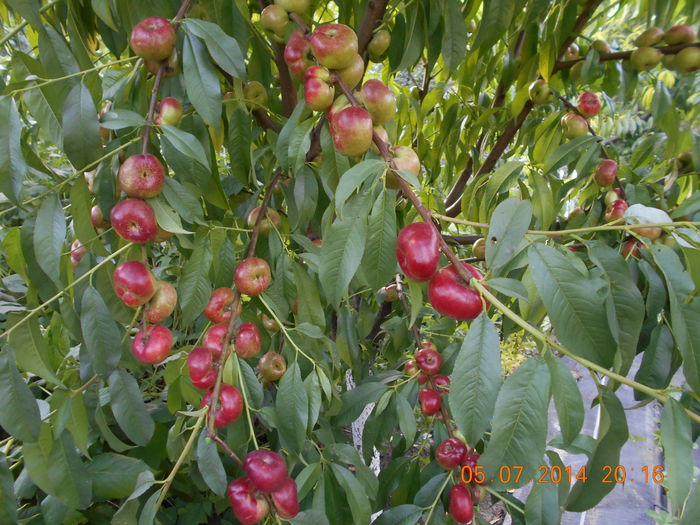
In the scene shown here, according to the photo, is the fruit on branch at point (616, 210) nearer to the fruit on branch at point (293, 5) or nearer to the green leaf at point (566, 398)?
the green leaf at point (566, 398)

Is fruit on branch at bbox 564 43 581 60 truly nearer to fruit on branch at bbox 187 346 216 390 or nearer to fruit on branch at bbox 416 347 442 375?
fruit on branch at bbox 416 347 442 375

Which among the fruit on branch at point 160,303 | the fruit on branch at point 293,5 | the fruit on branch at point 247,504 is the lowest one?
the fruit on branch at point 247,504

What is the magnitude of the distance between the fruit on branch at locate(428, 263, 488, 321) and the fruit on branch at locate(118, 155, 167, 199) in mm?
360

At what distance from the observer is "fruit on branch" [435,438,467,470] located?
875mm

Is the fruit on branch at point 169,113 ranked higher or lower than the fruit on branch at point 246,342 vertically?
higher

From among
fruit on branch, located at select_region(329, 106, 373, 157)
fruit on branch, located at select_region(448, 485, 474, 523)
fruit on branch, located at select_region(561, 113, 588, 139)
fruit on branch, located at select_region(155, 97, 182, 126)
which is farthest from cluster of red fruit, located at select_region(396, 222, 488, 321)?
fruit on branch, located at select_region(561, 113, 588, 139)

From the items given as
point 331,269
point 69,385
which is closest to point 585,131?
point 331,269

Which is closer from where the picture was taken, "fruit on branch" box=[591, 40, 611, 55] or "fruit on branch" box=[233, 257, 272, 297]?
"fruit on branch" box=[233, 257, 272, 297]

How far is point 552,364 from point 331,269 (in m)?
0.24

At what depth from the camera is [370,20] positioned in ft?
2.75

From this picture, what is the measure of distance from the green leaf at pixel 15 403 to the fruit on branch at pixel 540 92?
3.71 ft

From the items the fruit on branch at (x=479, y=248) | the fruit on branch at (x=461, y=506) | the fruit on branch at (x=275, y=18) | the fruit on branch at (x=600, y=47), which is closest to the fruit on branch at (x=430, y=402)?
the fruit on branch at (x=461, y=506)

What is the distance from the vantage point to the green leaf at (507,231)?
0.47 meters
